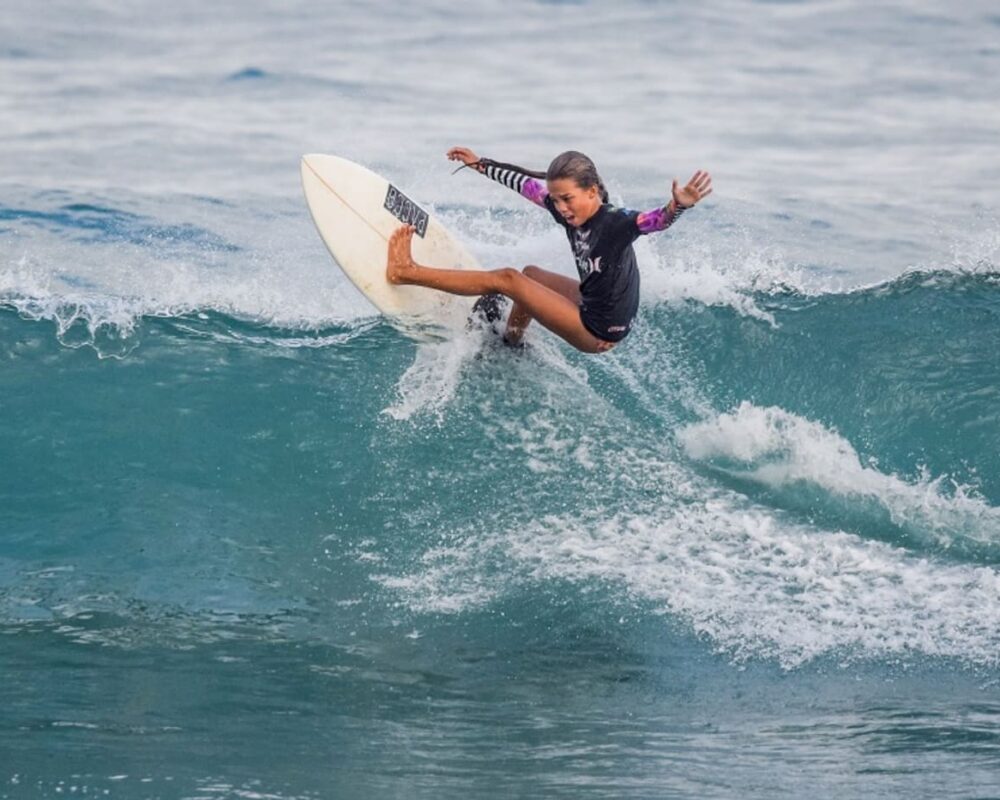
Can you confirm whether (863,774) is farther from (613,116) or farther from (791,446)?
(613,116)

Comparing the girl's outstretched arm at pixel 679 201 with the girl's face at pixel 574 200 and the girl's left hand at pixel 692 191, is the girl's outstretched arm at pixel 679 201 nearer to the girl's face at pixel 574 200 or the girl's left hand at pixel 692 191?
the girl's left hand at pixel 692 191

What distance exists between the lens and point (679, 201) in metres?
6.31

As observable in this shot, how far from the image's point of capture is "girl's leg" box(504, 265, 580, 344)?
7559 mm

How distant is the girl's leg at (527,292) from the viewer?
23.9 feet

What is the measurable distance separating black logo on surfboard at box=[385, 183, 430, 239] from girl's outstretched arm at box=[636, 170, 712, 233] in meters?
1.97

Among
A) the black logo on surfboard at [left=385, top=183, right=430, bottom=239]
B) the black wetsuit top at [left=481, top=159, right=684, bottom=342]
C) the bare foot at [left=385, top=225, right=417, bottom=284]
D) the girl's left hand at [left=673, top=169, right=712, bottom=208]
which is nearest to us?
the girl's left hand at [left=673, top=169, right=712, bottom=208]

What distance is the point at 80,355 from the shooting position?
9070 mm

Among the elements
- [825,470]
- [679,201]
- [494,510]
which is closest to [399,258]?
[494,510]

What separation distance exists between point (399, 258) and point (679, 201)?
215cm

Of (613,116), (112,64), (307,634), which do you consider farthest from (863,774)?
(112,64)

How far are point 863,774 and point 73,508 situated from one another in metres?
4.86

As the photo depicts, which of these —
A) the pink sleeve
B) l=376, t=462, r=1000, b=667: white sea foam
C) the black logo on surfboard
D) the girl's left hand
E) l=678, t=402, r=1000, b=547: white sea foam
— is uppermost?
the girl's left hand

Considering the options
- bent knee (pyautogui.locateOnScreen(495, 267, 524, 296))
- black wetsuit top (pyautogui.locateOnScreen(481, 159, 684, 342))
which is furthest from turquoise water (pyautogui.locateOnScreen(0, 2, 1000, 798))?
black wetsuit top (pyautogui.locateOnScreen(481, 159, 684, 342))

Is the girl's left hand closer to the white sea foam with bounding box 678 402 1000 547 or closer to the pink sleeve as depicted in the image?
the pink sleeve
